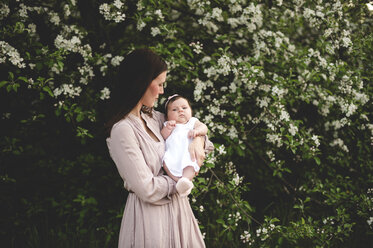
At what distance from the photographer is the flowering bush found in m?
3.10

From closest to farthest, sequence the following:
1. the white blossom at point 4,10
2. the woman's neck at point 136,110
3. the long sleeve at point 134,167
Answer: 1. the long sleeve at point 134,167
2. the woman's neck at point 136,110
3. the white blossom at point 4,10

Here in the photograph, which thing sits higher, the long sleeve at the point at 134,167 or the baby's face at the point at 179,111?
the baby's face at the point at 179,111

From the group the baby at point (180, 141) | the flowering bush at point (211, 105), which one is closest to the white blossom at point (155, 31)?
the flowering bush at point (211, 105)

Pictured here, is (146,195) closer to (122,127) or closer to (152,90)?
(122,127)

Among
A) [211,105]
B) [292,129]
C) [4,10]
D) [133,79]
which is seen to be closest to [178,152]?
[133,79]

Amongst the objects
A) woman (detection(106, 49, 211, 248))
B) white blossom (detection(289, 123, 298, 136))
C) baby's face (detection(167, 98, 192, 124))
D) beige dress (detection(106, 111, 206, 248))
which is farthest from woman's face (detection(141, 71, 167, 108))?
→ white blossom (detection(289, 123, 298, 136))

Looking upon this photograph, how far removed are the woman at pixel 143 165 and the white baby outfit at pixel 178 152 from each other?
42 mm

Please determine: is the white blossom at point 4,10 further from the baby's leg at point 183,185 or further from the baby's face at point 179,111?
the baby's leg at point 183,185

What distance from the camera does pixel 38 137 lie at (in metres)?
3.69

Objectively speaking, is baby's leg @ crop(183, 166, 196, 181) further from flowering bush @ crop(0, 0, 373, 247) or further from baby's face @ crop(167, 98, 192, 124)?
flowering bush @ crop(0, 0, 373, 247)

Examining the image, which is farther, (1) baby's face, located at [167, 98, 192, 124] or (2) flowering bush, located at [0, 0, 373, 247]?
(2) flowering bush, located at [0, 0, 373, 247]

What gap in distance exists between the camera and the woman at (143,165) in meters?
1.74

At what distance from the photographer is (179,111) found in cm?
225

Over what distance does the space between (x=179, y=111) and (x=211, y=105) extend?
1105mm
